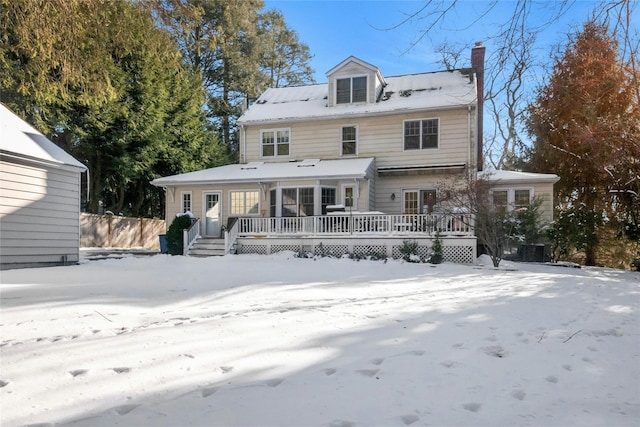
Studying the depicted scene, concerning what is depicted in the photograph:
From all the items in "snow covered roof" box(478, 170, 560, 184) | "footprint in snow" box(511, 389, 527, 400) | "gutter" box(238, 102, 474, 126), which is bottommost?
"footprint in snow" box(511, 389, 527, 400)

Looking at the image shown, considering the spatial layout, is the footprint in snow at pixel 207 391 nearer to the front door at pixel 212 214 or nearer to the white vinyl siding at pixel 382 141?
the white vinyl siding at pixel 382 141

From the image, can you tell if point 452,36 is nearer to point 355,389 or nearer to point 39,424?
point 355,389

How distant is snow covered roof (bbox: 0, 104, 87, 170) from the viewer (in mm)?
9742

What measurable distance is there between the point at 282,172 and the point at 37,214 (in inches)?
322

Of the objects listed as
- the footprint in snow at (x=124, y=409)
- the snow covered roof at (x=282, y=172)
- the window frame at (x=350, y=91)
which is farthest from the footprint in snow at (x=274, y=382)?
the window frame at (x=350, y=91)

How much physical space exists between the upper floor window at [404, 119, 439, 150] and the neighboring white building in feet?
38.5

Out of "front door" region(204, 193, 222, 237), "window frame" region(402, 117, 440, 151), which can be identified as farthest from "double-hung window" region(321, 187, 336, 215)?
"front door" region(204, 193, 222, 237)

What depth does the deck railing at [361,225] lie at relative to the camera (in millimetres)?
12859

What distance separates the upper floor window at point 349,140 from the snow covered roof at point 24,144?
9807 millimetres

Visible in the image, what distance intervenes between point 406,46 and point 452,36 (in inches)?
18.0

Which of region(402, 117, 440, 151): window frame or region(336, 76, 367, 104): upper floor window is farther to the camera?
region(336, 76, 367, 104): upper floor window

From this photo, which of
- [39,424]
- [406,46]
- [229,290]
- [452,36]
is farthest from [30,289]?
[452,36]

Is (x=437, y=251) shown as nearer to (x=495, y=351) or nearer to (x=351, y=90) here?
(x=351, y=90)

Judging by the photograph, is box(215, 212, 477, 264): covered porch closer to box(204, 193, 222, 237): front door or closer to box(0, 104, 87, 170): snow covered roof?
box(204, 193, 222, 237): front door
